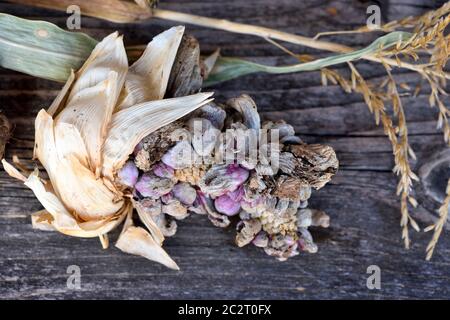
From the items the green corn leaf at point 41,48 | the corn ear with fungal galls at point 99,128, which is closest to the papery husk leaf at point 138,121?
the corn ear with fungal galls at point 99,128

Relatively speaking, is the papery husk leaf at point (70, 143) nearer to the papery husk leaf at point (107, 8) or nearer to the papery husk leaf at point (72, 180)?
the papery husk leaf at point (72, 180)

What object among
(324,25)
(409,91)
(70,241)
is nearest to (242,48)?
(324,25)

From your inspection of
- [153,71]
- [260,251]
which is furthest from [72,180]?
[260,251]

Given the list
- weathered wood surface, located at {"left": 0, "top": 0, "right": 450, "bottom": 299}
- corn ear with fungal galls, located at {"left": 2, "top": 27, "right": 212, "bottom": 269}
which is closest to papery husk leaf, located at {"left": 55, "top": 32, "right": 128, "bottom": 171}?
corn ear with fungal galls, located at {"left": 2, "top": 27, "right": 212, "bottom": 269}

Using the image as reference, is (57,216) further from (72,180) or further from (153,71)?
(153,71)

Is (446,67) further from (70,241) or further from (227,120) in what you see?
(70,241)

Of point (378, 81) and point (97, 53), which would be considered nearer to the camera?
point (97, 53)
